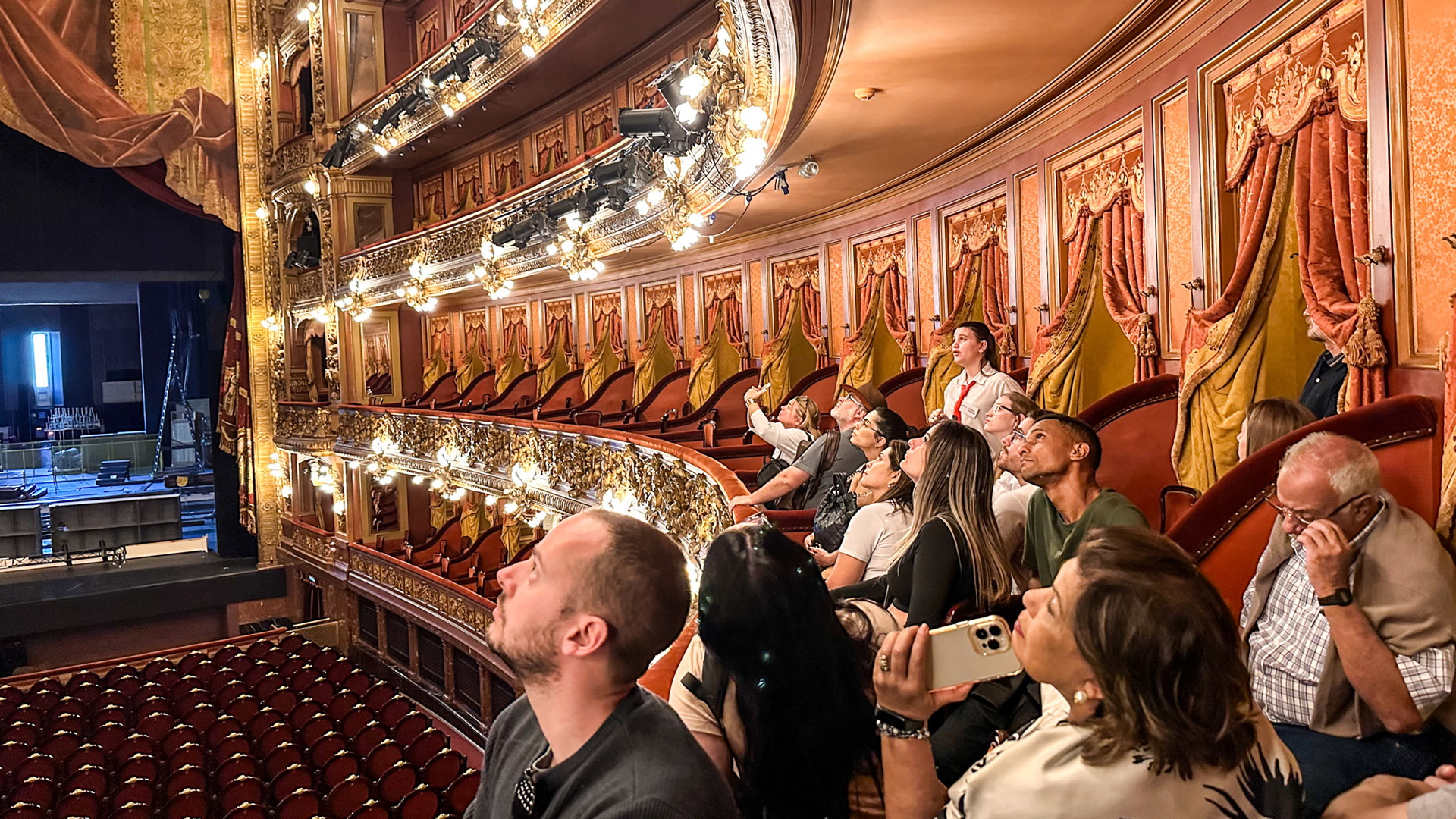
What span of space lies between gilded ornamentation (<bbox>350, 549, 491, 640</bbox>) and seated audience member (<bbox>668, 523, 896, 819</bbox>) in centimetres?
918

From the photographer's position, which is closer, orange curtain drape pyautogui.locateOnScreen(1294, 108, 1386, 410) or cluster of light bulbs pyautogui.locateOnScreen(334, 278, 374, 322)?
orange curtain drape pyautogui.locateOnScreen(1294, 108, 1386, 410)

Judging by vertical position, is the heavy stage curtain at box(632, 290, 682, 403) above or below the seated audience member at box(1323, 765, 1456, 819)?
above

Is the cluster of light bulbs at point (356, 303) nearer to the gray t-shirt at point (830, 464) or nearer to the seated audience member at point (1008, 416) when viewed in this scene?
the gray t-shirt at point (830, 464)

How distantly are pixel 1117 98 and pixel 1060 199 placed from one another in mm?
961

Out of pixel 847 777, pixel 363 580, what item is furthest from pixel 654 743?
pixel 363 580

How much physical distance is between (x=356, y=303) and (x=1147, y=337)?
44.7 feet

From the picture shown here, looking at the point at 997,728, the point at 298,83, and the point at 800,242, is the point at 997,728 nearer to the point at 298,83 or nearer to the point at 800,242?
the point at 800,242

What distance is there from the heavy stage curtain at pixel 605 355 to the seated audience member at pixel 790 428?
8340 mm

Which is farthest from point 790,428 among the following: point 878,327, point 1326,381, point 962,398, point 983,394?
point 878,327

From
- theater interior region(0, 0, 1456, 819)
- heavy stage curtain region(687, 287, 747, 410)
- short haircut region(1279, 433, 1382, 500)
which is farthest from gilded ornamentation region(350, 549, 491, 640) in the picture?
short haircut region(1279, 433, 1382, 500)

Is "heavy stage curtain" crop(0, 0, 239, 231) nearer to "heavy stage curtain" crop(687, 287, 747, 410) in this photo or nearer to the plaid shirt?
"heavy stage curtain" crop(687, 287, 747, 410)

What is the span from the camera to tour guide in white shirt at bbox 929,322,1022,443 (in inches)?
A: 198

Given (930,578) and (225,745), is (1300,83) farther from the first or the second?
(225,745)

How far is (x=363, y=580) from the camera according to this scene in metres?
15.2
